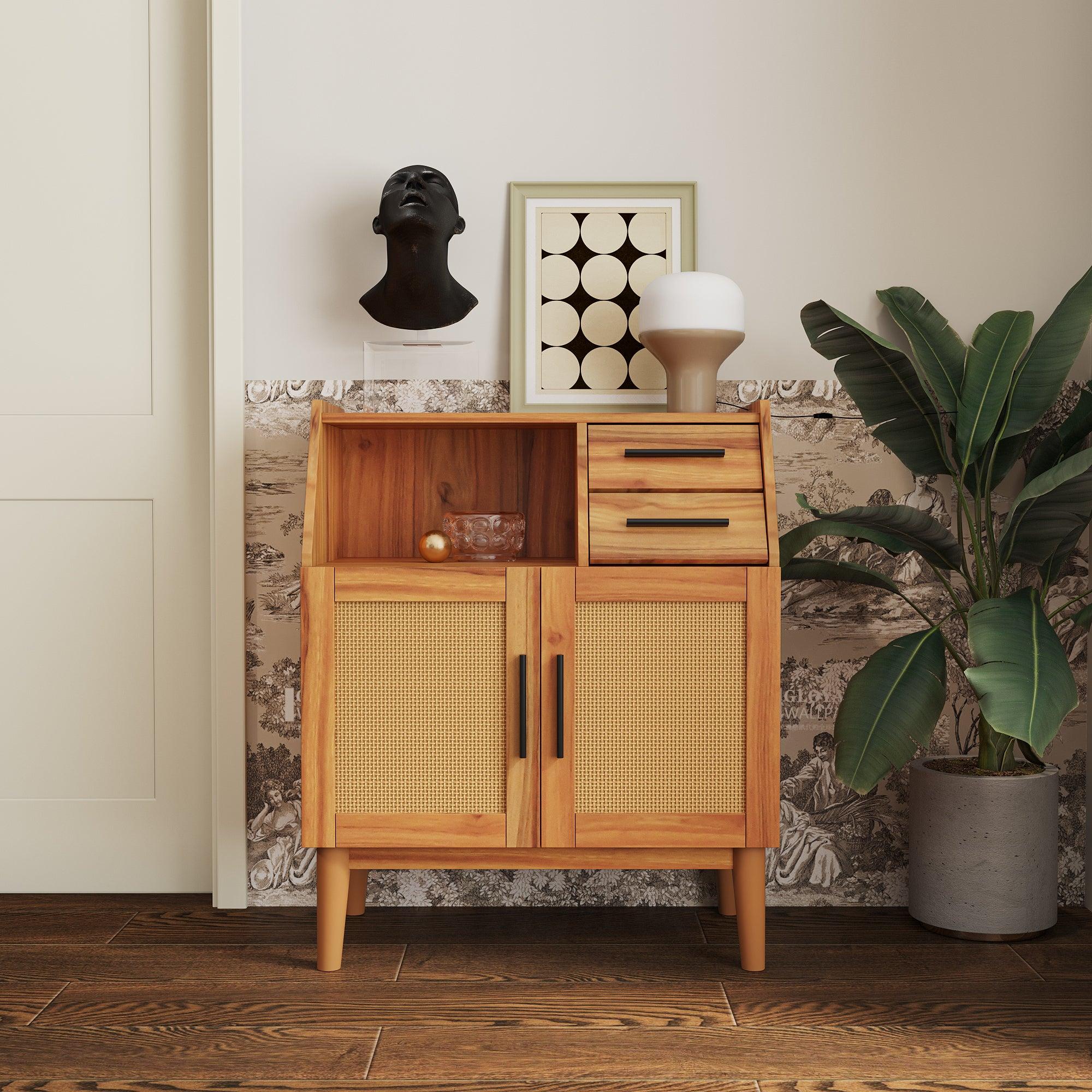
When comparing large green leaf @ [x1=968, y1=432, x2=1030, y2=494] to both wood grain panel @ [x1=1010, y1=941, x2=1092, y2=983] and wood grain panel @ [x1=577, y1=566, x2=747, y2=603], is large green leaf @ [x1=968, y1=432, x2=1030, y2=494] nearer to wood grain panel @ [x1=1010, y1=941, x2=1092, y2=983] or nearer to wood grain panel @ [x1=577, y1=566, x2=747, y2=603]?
wood grain panel @ [x1=577, y1=566, x2=747, y2=603]

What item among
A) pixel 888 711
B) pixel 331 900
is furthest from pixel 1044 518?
pixel 331 900

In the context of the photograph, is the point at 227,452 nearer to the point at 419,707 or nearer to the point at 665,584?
the point at 419,707

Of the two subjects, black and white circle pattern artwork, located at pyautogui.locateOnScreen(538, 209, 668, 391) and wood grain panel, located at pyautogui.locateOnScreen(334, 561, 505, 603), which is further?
black and white circle pattern artwork, located at pyautogui.locateOnScreen(538, 209, 668, 391)

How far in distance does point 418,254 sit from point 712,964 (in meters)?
1.58

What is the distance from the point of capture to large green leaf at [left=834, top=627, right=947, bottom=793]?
1.80 meters

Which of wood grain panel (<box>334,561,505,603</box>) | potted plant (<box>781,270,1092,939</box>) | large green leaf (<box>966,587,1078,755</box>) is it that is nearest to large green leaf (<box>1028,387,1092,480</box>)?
potted plant (<box>781,270,1092,939</box>)

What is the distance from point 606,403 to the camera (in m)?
2.24

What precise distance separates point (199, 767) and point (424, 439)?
96 cm

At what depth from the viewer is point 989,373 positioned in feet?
6.26

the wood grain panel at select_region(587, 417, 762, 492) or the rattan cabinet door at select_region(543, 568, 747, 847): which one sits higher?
the wood grain panel at select_region(587, 417, 762, 492)

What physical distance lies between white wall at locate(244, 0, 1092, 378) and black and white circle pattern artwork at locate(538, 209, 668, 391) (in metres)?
0.10

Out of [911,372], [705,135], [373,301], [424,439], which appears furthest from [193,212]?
[911,372]

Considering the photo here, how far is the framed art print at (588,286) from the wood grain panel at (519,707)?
560mm

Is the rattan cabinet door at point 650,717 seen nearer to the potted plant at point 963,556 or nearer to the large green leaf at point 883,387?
the potted plant at point 963,556
